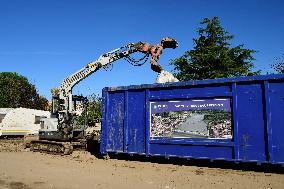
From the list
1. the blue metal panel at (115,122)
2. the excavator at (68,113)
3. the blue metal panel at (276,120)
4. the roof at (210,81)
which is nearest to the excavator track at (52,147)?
the excavator at (68,113)

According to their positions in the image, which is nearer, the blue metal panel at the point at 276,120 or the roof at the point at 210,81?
the blue metal panel at the point at 276,120

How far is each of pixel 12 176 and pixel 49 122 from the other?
617cm

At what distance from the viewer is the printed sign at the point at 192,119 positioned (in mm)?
9609

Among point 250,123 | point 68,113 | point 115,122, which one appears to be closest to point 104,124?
point 115,122

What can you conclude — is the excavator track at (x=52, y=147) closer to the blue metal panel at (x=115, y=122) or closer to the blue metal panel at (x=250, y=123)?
the blue metal panel at (x=115, y=122)

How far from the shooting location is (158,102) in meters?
10.9

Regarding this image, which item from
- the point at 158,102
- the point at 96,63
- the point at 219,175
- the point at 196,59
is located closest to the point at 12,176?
the point at 158,102

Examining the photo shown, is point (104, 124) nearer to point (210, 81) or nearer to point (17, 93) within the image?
point (210, 81)

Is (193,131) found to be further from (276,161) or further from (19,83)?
(19,83)

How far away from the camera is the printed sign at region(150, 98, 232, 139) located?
9609 millimetres

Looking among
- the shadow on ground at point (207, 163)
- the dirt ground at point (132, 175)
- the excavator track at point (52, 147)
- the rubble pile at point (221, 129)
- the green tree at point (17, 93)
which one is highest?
the green tree at point (17, 93)

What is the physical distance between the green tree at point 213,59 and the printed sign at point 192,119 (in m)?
16.8

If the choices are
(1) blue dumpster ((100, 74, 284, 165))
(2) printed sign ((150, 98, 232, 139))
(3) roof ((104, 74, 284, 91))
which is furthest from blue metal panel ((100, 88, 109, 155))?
(2) printed sign ((150, 98, 232, 139))

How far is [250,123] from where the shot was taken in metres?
9.12
